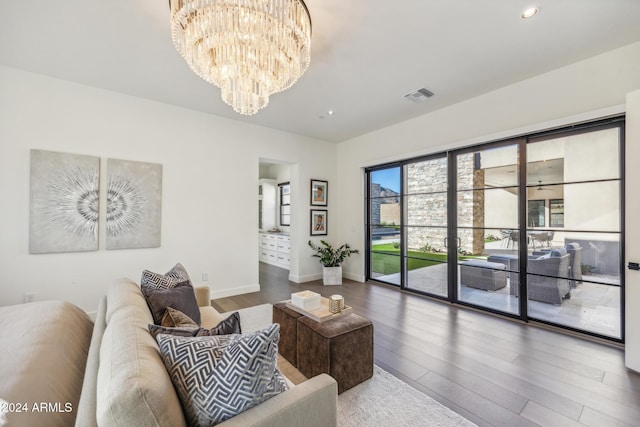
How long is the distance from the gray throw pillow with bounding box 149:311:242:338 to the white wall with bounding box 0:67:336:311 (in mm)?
2905

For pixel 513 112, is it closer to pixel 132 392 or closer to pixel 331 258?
pixel 331 258

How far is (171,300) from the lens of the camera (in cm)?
Answer: 180

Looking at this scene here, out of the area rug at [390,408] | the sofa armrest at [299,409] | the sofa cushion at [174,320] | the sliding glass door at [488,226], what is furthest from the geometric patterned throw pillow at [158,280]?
the sliding glass door at [488,226]

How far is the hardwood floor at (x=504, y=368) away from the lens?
182 cm

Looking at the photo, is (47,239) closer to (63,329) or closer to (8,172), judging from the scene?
(8,172)

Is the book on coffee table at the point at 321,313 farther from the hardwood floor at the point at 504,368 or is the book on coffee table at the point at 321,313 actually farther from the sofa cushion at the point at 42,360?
the sofa cushion at the point at 42,360

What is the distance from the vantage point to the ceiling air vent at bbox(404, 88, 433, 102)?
11.2 feet

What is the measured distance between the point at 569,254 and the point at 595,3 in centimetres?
241

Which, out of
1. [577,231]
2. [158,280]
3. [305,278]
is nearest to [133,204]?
[158,280]

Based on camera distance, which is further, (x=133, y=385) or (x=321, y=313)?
(x=321, y=313)

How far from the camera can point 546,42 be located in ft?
8.12

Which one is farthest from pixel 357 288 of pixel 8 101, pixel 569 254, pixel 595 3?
pixel 8 101

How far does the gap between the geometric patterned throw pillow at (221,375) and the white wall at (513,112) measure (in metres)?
3.37

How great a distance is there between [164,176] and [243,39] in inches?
106
